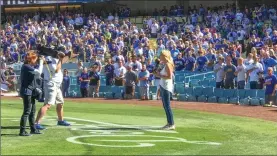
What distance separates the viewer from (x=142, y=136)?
11.9 m

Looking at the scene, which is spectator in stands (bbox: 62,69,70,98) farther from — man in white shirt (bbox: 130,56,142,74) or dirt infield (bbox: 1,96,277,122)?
dirt infield (bbox: 1,96,277,122)

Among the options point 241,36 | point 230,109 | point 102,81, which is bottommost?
point 230,109

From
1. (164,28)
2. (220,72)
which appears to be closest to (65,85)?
(220,72)

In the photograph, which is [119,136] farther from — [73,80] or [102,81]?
[73,80]

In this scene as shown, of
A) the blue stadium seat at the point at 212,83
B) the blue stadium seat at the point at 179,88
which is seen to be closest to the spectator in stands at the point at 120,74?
the blue stadium seat at the point at 179,88

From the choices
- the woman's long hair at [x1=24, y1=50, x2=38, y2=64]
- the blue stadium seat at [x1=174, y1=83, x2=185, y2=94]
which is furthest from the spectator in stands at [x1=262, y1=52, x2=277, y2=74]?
the woman's long hair at [x1=24, y1=50, x2=38, y2=64]

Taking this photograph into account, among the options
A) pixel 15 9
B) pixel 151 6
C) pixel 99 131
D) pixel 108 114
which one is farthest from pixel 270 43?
pixel 15 9

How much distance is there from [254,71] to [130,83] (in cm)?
578

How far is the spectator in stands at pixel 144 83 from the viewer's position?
947 inches

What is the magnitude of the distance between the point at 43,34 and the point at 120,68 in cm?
1275

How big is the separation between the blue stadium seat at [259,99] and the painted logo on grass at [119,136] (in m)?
7.69

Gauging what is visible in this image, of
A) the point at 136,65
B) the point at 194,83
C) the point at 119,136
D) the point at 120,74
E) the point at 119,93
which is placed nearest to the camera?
the point at 119,136

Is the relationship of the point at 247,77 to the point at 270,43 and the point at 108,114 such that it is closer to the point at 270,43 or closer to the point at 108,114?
the point at 270,43

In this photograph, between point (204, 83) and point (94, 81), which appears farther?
point (94, 81)
